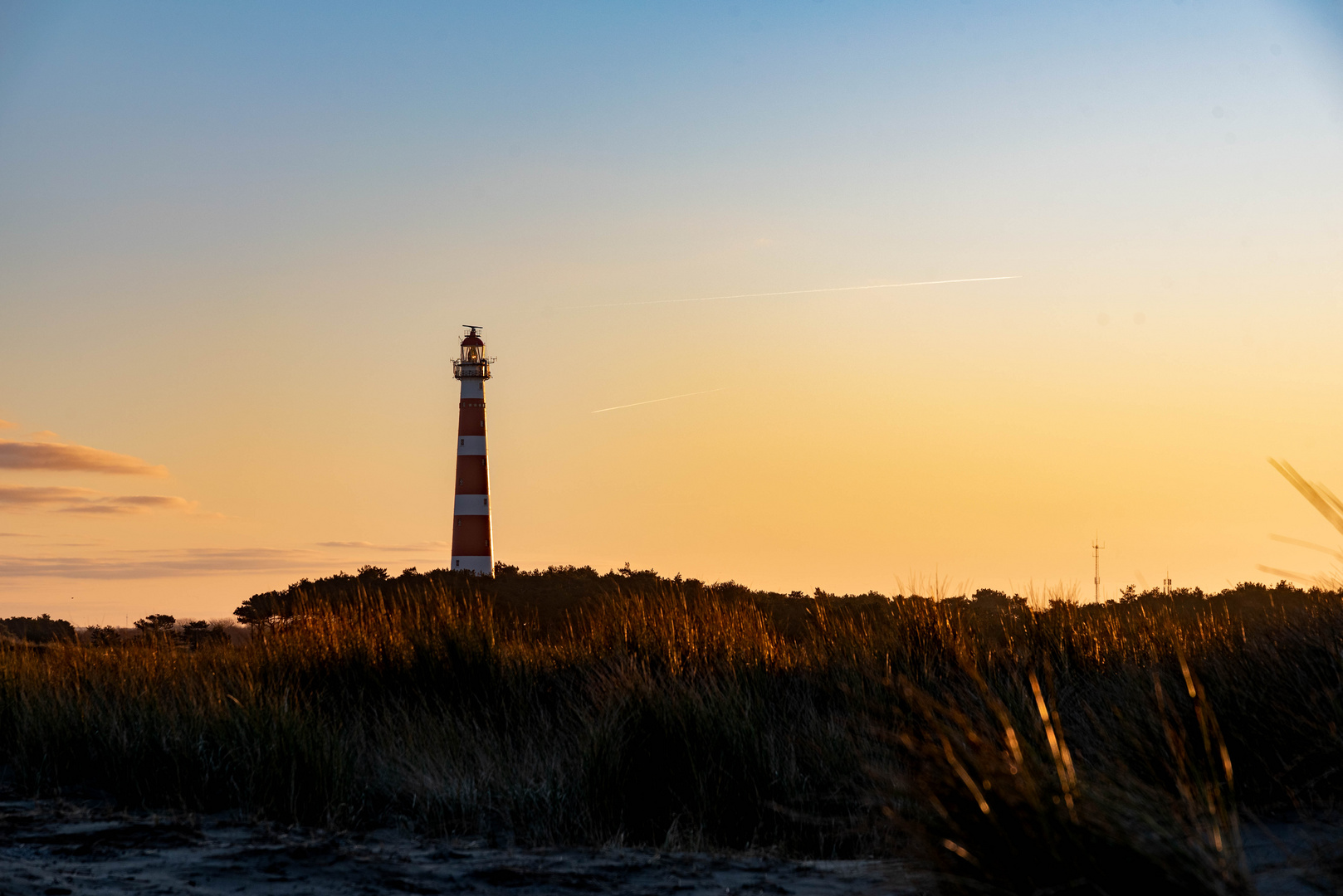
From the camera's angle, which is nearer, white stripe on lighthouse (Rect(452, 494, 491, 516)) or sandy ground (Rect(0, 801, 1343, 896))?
sandy ground (Rect(0, 801, 1343, 896))

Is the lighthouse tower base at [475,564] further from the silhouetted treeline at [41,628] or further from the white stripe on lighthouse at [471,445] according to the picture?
the silhouetted treeline at [41,628]

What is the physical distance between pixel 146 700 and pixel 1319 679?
25.9ft

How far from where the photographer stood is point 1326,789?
5.16 m

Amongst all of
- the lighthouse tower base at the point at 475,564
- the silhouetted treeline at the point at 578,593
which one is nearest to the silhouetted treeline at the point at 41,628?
the silhouetted treeline at the point at 578,593

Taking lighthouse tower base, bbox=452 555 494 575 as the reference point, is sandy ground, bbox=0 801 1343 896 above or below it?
below

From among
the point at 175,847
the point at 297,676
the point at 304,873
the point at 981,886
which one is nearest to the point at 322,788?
the point at 175,847

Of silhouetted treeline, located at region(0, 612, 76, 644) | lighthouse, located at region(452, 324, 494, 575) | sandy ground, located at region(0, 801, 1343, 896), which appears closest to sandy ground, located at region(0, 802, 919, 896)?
sandy ground, located at region(0, 801, 1343, 896)

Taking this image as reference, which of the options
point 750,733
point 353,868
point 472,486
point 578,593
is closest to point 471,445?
point 472,486

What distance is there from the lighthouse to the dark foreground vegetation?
566 inches

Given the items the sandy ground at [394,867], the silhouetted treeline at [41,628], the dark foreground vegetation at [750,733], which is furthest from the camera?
the silhouetted treeline at [41,628]

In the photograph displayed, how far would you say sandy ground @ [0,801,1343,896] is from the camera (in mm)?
4199

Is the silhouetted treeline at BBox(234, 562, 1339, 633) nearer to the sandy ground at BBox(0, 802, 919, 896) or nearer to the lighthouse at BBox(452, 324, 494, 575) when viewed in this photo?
the lighthouse at BBox(452, 324, 494, 575)

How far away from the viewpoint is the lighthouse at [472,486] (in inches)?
1054

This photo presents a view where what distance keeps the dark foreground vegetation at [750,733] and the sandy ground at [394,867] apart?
11.7 inches
